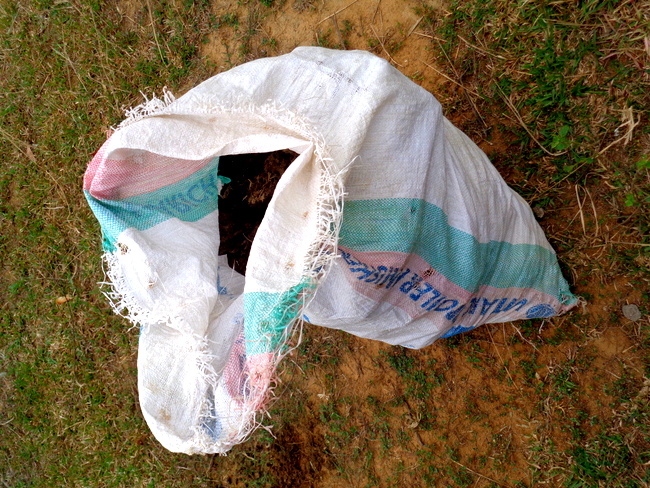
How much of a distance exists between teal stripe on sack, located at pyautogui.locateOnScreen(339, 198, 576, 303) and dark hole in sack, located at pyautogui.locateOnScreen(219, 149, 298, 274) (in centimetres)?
27

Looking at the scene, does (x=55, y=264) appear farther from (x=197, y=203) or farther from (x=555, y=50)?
(x=555, y=50)

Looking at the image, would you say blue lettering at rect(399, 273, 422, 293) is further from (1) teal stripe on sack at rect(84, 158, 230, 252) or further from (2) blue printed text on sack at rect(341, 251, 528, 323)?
(1) teal stripe on sack at rect(84, 158, 230, 252)

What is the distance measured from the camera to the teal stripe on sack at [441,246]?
95 centimetres

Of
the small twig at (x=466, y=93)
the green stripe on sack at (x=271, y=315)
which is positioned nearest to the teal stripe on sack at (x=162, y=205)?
the green stripe on sack at (x=271, y=315)

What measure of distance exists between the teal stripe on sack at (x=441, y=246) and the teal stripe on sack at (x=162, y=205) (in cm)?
40

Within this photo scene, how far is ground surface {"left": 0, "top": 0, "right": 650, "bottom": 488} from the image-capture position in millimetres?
1619

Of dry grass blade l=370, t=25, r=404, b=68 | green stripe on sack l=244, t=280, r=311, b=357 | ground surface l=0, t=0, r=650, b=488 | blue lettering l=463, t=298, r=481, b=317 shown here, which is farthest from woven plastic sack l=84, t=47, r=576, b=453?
dry grass blade l=370, t=25, r=404, b=68

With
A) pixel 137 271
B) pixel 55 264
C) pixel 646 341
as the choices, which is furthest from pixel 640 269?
pixel 55 264

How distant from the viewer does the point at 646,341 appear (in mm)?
1620

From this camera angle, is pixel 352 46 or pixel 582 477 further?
pixel 352 46

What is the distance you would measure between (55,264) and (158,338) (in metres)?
2.52

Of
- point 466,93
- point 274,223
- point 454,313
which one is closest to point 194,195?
point 274,223

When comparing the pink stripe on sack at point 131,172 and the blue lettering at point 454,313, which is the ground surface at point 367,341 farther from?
the pink stripe on sack at point 131,172

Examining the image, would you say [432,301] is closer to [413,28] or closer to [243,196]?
[243,196]
